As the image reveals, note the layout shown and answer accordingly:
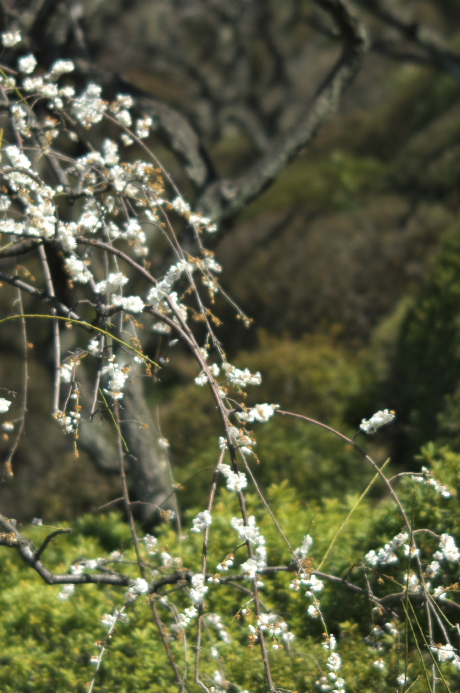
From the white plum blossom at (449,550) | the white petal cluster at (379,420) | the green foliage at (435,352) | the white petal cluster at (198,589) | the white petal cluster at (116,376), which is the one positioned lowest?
the white petal cluster at (198,589)

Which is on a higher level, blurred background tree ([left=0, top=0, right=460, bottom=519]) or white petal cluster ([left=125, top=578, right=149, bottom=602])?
blurred background tree ([left=0, top=0, right=460, bottom=519])

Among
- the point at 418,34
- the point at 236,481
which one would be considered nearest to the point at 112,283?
the point at 236,481

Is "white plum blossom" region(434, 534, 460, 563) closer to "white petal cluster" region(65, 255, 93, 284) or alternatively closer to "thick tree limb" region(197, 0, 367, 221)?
"white petal cluster" region(65, 255, 93, 284)

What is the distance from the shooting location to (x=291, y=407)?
23.8 ft

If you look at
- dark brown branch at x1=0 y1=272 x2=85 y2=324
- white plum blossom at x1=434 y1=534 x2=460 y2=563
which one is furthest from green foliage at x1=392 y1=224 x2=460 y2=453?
dark brown branch at x1=0 y1=272 x2=85 y2=324

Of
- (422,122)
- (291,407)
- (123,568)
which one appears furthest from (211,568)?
(422,122)

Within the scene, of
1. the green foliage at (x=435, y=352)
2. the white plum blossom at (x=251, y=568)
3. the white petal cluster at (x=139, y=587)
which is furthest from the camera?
the green foliage at (x=435, y=352)

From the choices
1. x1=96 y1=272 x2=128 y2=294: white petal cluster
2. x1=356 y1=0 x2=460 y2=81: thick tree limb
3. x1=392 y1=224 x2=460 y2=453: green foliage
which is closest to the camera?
x1=96 y1=272 x2=128 y2=294: white petal cluster

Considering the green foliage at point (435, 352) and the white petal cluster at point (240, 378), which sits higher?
the green foliage at point (435, 352)

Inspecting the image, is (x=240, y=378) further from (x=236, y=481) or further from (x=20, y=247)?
(x=20, y=247)

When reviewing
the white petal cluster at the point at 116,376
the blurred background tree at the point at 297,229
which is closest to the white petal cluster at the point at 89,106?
the white petal cluster at the point at 116,376

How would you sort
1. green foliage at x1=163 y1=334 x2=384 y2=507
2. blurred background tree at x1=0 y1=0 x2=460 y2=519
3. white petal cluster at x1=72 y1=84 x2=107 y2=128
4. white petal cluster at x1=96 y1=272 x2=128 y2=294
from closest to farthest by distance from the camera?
white petal cluster at x1=96 y1=272 x2=128 y2=294 → white petal cluster at x1=72 y1=84 x2=107 y2=128 → blurred background tree at x1=0 y1=0 x2=460 y2=519 → green foliage at x1=163 y1=334 x2=384 y2=507

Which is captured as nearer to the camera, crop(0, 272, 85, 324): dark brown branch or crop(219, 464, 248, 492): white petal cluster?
crop(219, 464, 248, 492): white petal cluster

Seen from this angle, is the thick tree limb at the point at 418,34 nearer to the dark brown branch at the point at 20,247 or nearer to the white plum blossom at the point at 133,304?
the dark brown branch at the point at 20,247
